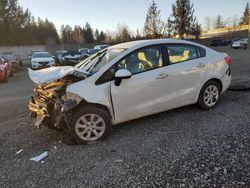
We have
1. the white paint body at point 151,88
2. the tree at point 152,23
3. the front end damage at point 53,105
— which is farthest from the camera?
the tree at point 152,23

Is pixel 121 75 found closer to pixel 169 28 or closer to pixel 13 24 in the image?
pixel 169 28

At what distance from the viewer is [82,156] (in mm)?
3648

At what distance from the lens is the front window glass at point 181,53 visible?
4.76 m

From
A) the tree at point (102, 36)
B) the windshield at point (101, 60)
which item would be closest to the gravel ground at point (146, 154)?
the windshield at point (101, 60)

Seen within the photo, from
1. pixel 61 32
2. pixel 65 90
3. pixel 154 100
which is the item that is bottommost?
pixel 154 100

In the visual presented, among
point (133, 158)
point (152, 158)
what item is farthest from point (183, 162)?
point (133, 158)

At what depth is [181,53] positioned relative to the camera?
491 centimetres

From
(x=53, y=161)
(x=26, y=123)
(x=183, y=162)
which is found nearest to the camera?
(x=183, y=162)

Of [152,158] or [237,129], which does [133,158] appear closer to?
[152,158]

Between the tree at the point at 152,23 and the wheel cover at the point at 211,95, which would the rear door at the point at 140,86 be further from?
the tree at the point at 152,23

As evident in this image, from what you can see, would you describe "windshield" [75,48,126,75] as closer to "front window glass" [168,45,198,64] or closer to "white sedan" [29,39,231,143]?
"white sedan" [29,39,231,143]

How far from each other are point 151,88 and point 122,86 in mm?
596

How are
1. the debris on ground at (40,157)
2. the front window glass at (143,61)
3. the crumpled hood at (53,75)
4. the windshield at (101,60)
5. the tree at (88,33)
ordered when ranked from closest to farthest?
the debris on ground at (40,157)
the crumpled hood at (53,75)
the front window glass at (143,61)
the windshield at (101,60)
the tree at (88,33)

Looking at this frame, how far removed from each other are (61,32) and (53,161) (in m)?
86.3
